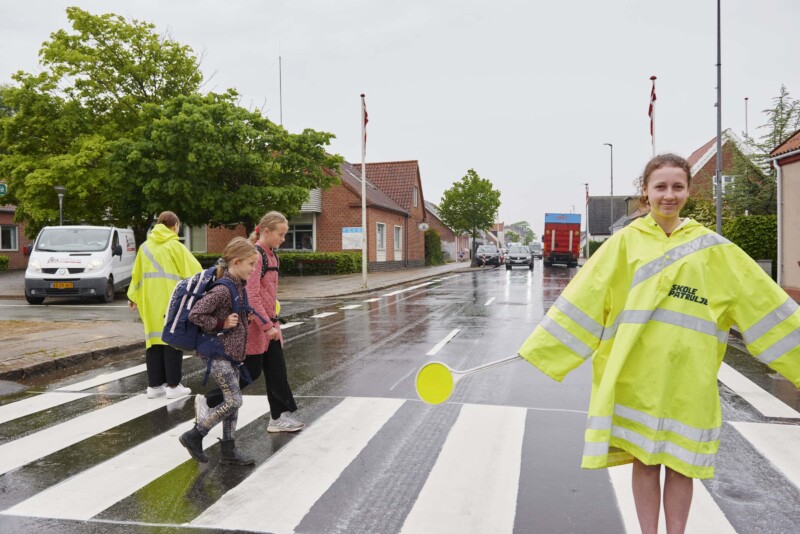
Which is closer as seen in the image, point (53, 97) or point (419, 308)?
point (419, 308)

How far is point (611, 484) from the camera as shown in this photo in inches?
156

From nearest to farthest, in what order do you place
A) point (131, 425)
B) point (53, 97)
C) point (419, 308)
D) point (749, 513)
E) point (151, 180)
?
point (749, 513) < point (131, 425) < point (419, 308) < point (151, 180) < point (53, 97)

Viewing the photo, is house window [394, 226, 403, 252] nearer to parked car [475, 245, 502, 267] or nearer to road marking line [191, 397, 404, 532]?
parked car [475, 245, 502, 267]

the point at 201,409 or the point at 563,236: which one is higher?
the point at 563,236

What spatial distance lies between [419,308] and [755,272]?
12962mm

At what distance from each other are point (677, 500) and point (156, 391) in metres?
5.29

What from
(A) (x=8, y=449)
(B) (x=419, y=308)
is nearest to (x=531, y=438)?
(A) (x=8, y=449)

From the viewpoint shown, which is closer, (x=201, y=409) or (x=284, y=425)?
(x=201, y=409)

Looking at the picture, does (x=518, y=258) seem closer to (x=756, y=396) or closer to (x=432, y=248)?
(x=432, y=248)

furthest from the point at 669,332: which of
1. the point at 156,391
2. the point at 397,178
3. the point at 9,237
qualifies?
the point at 397,178

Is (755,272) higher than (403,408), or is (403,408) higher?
(755,272)

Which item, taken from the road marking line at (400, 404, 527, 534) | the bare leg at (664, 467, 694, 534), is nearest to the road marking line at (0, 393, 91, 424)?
the road marking line at (400, 404, 527, 534)

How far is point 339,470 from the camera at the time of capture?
4.21 meters

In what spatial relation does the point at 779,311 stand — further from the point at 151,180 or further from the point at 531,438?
the point at 151,180
